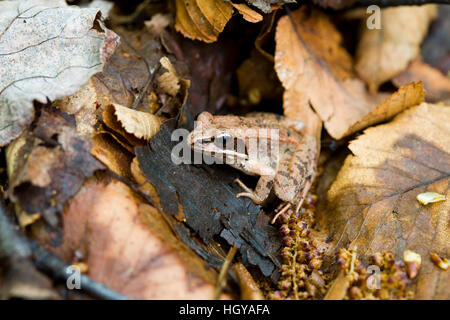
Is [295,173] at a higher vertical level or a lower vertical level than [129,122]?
lower

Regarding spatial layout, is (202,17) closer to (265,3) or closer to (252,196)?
(265,3)

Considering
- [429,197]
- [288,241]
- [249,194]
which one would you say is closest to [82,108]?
[249,194]

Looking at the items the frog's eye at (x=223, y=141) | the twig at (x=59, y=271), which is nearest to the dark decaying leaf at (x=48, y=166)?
the twig at (x=59, y=271)

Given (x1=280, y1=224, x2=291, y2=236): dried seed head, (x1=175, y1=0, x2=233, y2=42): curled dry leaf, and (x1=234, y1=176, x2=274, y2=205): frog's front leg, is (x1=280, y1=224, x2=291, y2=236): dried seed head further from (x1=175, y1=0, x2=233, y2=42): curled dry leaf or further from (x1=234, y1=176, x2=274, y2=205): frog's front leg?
(x1=175, y1=0, x2=233, y2=42): curled dry leaf

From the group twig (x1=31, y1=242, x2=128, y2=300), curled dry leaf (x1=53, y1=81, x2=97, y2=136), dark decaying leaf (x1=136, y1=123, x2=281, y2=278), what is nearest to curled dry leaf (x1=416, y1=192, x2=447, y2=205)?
dark decaying leaf (x1=136, y1=123, x2=281, y2=278)

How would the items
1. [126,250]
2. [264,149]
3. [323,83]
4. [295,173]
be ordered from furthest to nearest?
[323,83] < [264,149] < [295,173] < [126,250]

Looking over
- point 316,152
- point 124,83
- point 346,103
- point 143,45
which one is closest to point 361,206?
point 316,152

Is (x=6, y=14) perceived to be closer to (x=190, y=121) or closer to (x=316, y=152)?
(x=190, y=121)
